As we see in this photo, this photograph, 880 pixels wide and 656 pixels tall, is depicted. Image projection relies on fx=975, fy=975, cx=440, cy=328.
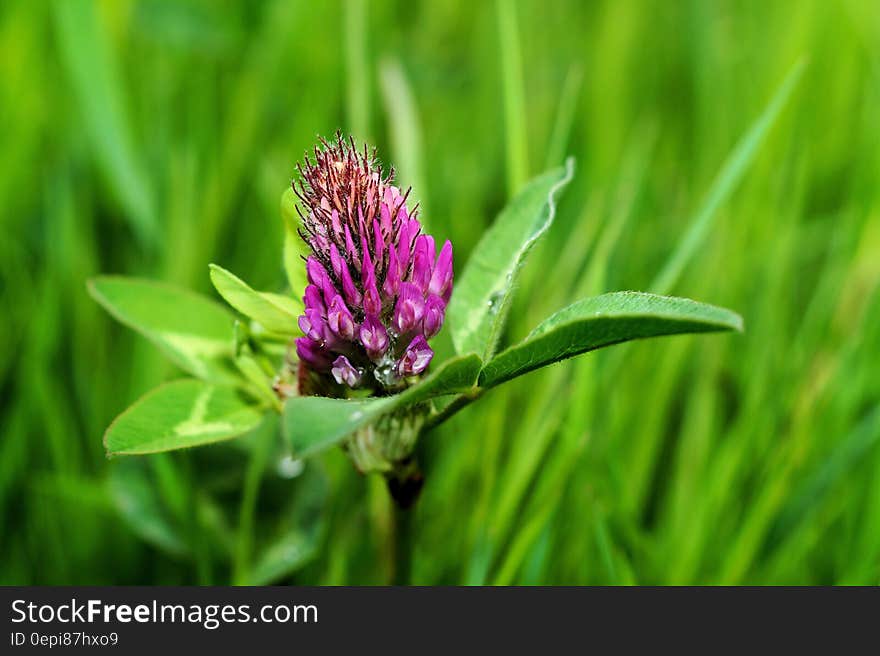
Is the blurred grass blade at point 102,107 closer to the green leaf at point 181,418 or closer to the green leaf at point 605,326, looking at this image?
the green leaf at point 181,418

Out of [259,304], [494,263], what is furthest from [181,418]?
[494,263]

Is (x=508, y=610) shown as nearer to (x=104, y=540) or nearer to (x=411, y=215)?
(x=411, y=215)

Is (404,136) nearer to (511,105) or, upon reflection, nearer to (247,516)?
(511,105)

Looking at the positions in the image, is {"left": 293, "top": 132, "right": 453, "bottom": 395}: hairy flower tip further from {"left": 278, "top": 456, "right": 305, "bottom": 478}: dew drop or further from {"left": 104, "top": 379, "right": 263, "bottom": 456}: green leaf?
A: {"left": 278, "top": 456, "right": 305, "bottom": 478}: dew drop

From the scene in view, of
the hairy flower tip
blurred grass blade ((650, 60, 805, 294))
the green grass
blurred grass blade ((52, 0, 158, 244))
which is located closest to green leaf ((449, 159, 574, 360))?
the green grass

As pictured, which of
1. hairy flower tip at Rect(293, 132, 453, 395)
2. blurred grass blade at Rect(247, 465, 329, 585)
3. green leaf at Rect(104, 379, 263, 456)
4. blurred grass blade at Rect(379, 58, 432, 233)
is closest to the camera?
hairy flower tip at Rect(293, 132, 453, 395)

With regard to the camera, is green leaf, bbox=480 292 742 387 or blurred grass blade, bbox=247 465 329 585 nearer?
green leaf, bbox=480 292 742 387
